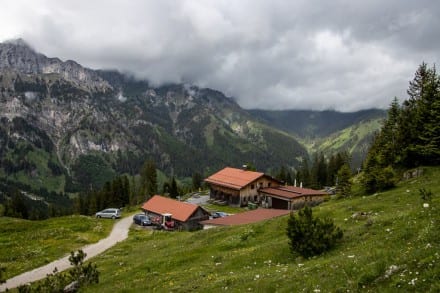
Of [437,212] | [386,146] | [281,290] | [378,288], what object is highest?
[386,146]

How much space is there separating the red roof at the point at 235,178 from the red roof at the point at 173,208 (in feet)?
69.6

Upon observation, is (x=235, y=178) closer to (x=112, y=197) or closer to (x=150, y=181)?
(x=150, y=181)

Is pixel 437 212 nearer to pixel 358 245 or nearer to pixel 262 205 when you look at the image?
pixel 358 245

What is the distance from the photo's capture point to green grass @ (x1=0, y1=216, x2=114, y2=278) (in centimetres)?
5550

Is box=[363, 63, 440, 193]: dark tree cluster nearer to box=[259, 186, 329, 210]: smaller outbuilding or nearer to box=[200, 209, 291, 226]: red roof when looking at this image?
box=[200, 209, 291, 226]: red roof

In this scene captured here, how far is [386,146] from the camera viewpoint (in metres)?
63.8

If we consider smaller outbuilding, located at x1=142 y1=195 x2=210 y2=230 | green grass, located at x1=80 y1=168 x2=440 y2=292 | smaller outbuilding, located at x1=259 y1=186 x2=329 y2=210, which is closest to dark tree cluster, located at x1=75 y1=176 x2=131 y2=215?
smaller outbuilding, located at x1=142 y1=195 x2=210 y2=230

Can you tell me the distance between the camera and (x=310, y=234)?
25.7 metres

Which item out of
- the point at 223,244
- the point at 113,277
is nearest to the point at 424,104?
the point at 223,244

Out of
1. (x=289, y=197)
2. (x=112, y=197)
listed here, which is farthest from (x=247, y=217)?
(x=112, y=197)

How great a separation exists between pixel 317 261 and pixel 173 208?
235 ft

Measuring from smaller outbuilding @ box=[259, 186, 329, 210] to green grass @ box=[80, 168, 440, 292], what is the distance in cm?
4888

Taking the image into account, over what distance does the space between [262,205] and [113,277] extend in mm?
76582

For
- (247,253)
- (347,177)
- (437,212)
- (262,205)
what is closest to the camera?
(437,212)
